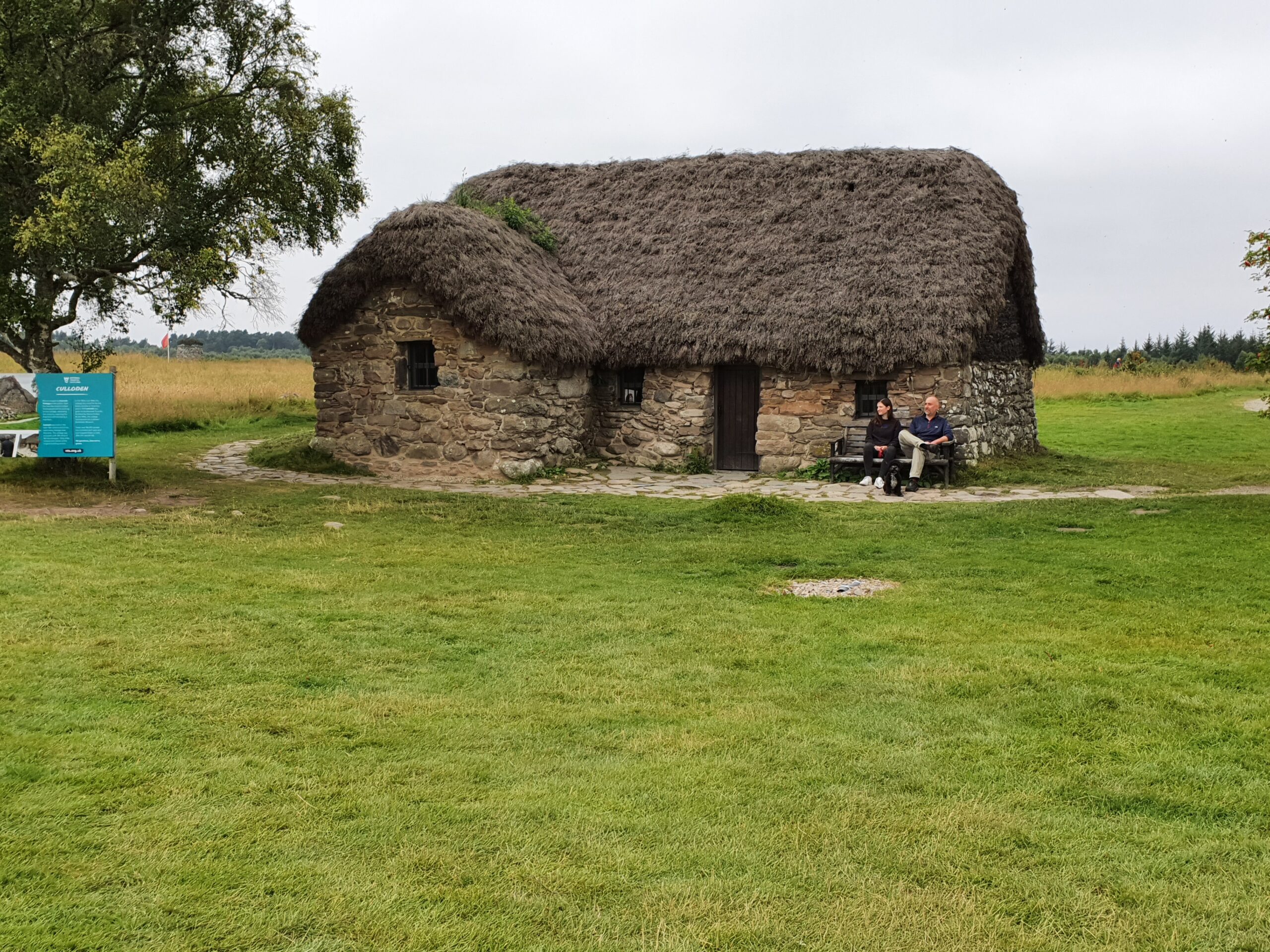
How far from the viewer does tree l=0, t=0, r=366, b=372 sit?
12477mm

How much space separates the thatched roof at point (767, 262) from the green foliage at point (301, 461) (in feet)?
6.61

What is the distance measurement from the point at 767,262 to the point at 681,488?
4.93 metres

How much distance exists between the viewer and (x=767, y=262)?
60.6 ft

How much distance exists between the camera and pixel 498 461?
16.5 m

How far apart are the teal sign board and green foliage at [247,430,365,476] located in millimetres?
4025

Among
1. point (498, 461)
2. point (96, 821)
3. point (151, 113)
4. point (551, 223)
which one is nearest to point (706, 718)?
point (96, 821)

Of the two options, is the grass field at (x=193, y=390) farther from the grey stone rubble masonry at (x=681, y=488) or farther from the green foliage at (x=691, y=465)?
the green foliage at (x=691, y=465)

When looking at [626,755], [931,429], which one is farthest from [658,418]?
[626,755]

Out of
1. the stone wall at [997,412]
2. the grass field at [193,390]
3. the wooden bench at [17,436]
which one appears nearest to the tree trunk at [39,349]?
the wooden bench at [17,436]

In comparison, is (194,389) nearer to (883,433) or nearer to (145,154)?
(145,154)

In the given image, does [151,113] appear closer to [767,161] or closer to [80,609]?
[80,609]

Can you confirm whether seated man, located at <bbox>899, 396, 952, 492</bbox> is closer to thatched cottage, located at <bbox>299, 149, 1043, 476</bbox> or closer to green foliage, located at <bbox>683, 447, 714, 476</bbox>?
thatched cottage, located at <bbox>299, 149, 1043, 476</bbox>

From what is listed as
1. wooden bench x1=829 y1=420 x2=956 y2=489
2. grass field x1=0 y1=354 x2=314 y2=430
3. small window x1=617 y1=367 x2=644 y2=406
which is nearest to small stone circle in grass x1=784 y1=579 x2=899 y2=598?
wooden bench x1=829 y1=420 x2=956 y2=489

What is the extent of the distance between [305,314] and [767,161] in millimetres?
9352
